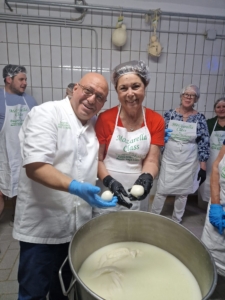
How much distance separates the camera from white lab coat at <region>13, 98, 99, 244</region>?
98 centimetres

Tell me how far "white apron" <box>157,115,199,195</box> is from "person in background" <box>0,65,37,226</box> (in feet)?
5.34

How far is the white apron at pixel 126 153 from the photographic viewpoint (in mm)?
1332

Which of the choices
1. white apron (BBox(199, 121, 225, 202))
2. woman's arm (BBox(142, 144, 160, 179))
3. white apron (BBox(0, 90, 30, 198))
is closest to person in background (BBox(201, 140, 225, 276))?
woman's arm (BBox(142, 144, 160, 179))

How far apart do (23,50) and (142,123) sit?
6.26 feet

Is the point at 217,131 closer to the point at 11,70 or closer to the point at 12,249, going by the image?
the point at 11,70

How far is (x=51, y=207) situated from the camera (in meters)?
1.03

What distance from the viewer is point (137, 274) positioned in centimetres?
94

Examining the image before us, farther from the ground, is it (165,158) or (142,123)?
(142,123)

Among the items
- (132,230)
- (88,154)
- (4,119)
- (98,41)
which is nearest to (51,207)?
(88,154)

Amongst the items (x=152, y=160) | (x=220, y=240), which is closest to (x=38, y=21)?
(x=152, y=160)

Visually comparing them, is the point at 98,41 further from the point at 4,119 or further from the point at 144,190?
the point at 144,190

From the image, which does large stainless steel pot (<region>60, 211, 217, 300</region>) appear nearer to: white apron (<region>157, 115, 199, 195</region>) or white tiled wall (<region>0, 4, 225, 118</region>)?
white apron (<region>157, 115, 199, 195</region>)

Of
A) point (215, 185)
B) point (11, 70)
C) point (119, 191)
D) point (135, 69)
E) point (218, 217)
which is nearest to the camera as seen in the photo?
point (119, 191)

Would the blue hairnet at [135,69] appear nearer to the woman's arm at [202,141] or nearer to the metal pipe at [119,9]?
the woman's arm at [202,141]
